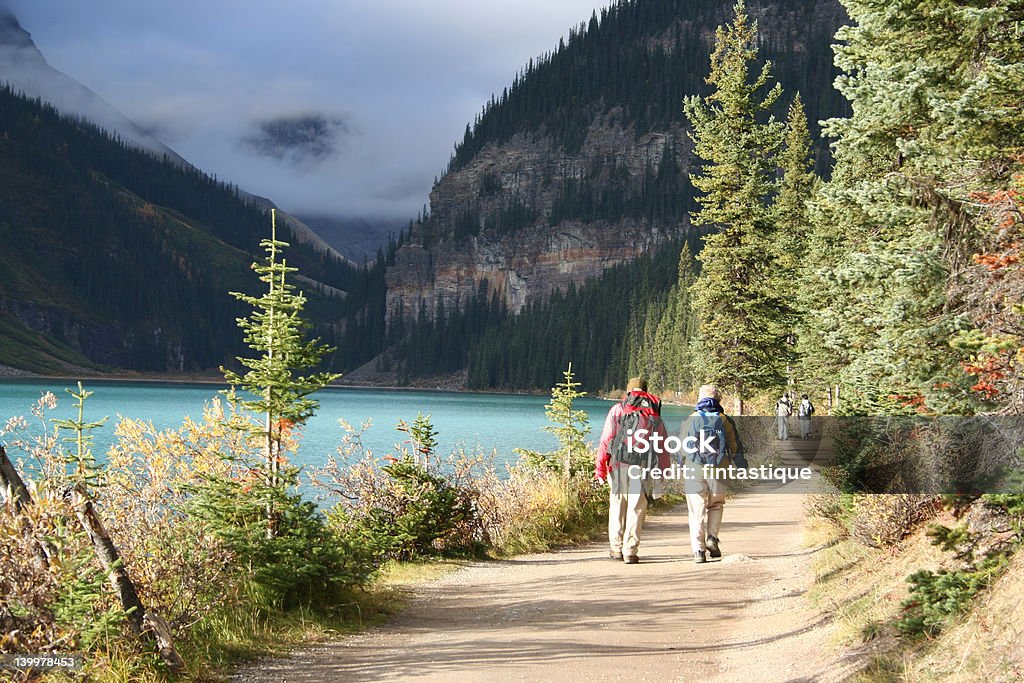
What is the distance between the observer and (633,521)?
1079cm

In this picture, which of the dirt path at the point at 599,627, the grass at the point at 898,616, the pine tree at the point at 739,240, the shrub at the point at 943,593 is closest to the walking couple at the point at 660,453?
the dirt path at the point at 599,627

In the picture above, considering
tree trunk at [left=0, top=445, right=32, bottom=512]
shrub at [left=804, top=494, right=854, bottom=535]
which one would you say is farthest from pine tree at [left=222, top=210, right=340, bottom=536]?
shrub at [left=804, top=494, right=854, bottom=535]

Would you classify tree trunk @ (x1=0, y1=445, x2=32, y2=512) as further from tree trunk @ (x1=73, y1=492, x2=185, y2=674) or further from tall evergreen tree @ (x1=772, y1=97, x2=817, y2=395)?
tall evergreen tree @ (x1=772, y1=97, x2=817, y2=395)

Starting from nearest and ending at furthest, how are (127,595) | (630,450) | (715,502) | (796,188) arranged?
(127,595) → (630,450) → (715,502) → (796,188)

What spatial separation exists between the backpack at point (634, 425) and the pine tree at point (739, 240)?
19952mm

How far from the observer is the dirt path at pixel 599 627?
682cm

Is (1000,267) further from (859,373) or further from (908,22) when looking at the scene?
(908,22)

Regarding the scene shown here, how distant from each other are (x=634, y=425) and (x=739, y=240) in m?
20.7

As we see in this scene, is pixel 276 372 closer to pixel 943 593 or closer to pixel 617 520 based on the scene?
pixel 617 520

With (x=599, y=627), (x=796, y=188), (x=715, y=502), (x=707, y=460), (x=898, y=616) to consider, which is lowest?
(x=599, y=627)

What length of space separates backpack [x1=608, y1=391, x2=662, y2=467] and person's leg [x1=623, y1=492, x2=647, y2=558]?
0.59m

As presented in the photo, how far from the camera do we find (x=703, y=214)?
2958 cm

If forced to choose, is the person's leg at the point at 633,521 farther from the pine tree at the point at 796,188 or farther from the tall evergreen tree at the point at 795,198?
the pine tree at the point at 796,188

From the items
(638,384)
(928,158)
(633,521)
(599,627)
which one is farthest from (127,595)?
(928,158)
